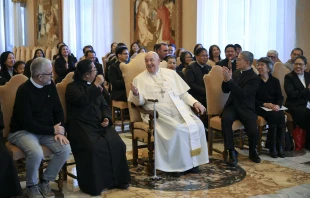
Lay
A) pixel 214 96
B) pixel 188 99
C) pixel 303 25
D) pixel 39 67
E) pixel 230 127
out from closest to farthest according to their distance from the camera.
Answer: pixel 39 67, pixel 188 99, pixel 230 127, pixel 214 96, pixel 303 25

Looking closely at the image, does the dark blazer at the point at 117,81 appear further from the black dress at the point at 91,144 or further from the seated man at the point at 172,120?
the black dress at the point at 91,144

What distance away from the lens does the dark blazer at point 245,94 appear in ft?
19.0

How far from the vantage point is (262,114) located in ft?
20.2

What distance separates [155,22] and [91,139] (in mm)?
7385

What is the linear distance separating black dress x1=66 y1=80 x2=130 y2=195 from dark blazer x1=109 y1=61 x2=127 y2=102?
2.48 metres

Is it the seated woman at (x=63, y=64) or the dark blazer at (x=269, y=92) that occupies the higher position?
the seated woman at (x=63, y=64)

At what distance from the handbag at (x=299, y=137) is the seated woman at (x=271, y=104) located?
483 mm

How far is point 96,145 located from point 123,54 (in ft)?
10.3

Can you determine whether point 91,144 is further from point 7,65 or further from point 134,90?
point 7,65

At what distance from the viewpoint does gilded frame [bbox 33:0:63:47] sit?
16797mm

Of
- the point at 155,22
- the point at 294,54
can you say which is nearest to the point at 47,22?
the point at 155,22

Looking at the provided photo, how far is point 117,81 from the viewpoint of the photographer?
7.25m

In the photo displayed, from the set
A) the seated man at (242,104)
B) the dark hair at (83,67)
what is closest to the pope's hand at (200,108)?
the seated man at (242,104)

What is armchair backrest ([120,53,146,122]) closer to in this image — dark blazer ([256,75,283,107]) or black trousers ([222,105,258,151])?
black trousers ([222,105,258,151])
